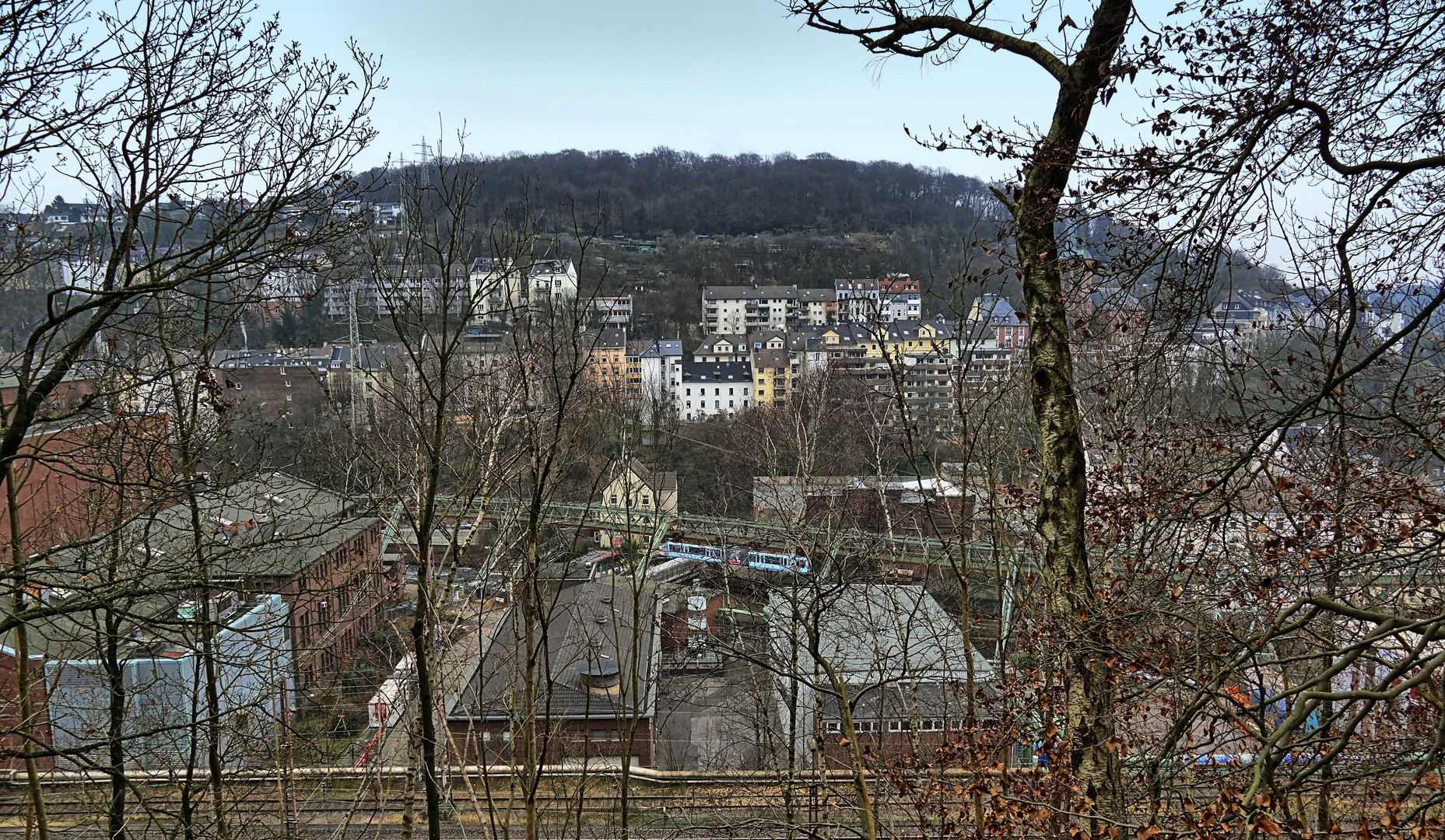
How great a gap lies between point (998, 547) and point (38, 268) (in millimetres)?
4488

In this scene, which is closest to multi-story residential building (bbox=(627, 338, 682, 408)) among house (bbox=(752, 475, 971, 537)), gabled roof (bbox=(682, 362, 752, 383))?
gabled roof (bbox=(682, 362, 752, 383))

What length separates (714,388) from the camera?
38156 millimetres

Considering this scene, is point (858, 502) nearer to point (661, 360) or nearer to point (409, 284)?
point (409, 284)

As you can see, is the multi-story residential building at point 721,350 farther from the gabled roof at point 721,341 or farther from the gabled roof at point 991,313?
the gabled roof at point 991,313

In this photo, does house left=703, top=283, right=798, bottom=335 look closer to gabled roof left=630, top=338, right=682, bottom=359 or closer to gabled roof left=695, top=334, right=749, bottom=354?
gabled roof left=695, top=334, right=749, bottom=354

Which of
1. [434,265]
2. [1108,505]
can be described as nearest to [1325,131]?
[1108,505]

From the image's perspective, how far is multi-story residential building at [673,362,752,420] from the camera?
3784 cm

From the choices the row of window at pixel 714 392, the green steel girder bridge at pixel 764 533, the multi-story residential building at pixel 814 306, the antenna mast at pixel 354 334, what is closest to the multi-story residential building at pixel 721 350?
the row of window at pixel 714 392

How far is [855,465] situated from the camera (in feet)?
52.0

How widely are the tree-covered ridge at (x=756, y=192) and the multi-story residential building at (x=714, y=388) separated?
33638 mm

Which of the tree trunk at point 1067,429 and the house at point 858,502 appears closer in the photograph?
the tree trunk at point 1067,429

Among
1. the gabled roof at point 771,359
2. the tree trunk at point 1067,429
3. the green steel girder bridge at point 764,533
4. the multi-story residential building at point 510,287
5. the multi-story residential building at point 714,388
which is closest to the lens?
the tree trunk at point 1067,429

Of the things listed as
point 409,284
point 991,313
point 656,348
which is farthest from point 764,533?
point 656,348

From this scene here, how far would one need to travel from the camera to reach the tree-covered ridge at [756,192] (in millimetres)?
72375
